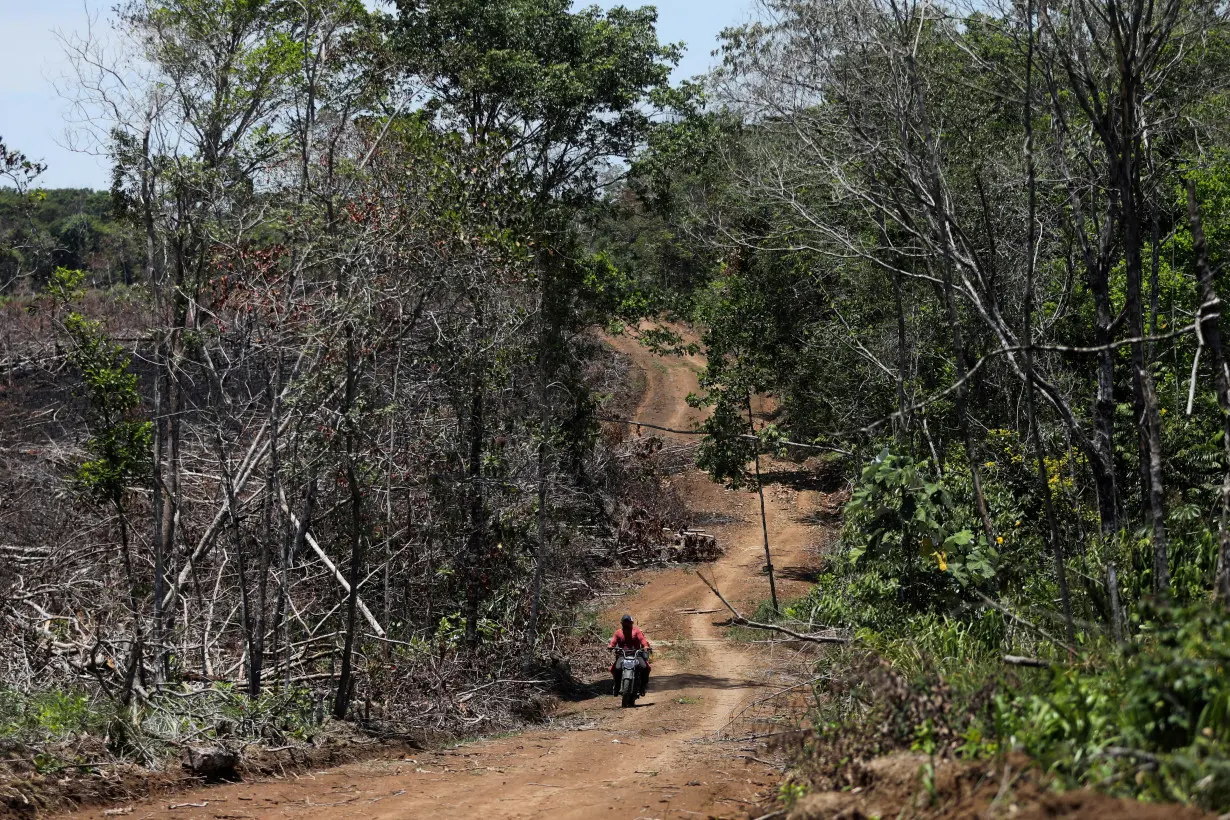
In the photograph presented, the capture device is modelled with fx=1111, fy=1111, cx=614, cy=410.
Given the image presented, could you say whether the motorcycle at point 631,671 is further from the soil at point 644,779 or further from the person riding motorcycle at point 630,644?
the soil at point 644,779

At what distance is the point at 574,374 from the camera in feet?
71.7

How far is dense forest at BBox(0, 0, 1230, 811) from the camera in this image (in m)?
8.26

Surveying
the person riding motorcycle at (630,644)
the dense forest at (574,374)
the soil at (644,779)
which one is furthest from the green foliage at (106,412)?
the person riding motorcycle at (630,644)

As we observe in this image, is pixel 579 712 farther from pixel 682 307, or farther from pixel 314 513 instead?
pixel 682 307

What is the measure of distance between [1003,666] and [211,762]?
6520mm

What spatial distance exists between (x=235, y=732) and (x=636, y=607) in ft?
56.2

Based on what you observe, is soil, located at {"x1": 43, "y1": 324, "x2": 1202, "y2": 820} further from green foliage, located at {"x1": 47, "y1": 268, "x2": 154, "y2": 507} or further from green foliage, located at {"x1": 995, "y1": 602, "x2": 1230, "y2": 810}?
green foliage, located at {"x1": 47, "y1": 268, "x2": 154, "y2": 507}

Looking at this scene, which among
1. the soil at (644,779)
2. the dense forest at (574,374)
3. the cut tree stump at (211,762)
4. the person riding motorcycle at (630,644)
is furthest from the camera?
the person riding motorcycle at (630,644)

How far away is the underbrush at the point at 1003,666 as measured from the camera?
4.90 m

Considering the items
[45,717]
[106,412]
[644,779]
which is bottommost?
[644,779]

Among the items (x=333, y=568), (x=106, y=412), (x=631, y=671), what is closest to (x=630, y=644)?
(x=631, y=671)

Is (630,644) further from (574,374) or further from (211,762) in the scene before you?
(211,762)

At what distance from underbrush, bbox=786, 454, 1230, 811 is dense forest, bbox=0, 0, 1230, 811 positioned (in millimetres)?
32

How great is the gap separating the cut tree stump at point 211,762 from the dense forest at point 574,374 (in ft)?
1.49
